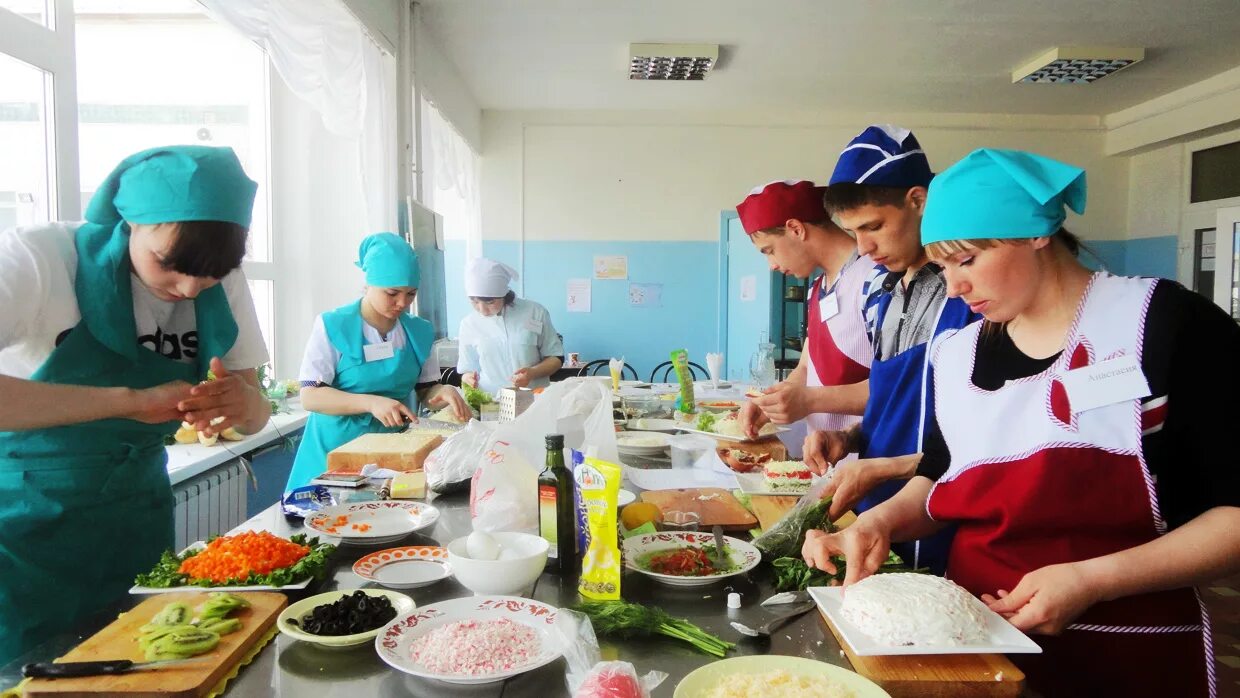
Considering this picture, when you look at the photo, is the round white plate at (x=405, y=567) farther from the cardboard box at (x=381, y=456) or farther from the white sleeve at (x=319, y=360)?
the white sleeve at (x=319, y=360)

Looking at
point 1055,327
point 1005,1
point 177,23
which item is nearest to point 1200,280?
point 1005,1

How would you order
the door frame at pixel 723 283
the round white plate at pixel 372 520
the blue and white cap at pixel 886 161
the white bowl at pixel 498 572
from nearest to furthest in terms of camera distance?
the white bowl at pixel 498 572 < the round white plate at pixel 372 520 < the blue and white cap at pixel 886 161 < the door frame at pixel 723 283

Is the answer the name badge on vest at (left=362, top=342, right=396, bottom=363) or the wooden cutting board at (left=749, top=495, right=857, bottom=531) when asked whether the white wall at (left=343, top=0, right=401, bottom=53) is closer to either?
the name badge on vest at (left=362, top=342, right=396, bottom=363)

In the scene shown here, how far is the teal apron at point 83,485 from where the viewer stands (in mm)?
1526

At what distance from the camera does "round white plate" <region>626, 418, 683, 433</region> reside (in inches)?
118

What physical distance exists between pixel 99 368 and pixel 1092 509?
6.23 feet

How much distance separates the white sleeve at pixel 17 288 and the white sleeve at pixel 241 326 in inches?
17.9

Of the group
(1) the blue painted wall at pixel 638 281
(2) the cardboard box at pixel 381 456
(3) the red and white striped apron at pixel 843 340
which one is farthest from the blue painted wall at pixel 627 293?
(2) the cardboard box at pixel 381 456

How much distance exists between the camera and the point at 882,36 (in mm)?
5258

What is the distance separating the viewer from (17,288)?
1.45 meters

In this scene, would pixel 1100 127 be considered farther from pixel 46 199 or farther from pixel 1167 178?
pixel 46 199

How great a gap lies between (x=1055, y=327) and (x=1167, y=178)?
7.54 m

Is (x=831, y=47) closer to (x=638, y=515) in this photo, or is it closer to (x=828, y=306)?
(x=828, y=306)

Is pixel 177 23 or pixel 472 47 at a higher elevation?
pixel 472 47
